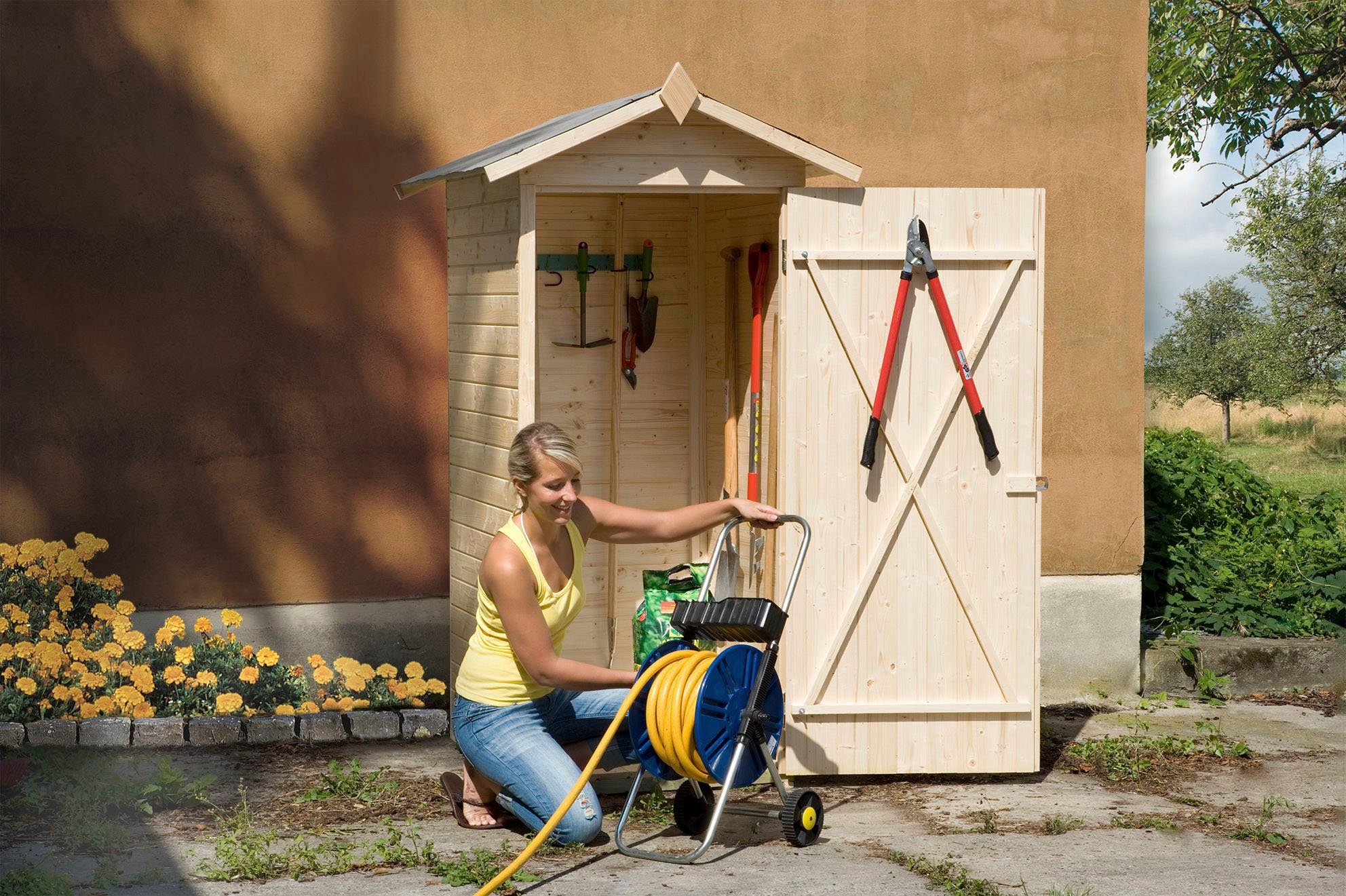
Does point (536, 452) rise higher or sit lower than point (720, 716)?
higher

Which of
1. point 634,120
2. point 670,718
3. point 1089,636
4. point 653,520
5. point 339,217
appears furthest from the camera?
point 1089,636

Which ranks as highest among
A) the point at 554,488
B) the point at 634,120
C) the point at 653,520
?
the point at 634,120

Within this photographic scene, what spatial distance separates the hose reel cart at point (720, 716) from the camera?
189 inches

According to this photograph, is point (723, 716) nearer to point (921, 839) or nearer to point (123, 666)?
point (921, 839)

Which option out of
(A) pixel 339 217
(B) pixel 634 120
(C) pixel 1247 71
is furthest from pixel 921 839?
(C) pixel 1247 71

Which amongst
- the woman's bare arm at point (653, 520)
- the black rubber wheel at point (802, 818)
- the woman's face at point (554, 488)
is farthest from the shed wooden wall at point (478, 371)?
the black rubber wheel at point (802, 818)

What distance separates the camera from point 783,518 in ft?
17.6

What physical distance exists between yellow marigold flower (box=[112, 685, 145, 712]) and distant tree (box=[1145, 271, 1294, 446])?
61.2 feet

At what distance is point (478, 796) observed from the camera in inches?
212

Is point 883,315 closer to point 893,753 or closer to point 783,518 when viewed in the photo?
point 783,518

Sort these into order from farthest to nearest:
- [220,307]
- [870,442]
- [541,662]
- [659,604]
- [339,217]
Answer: [339,217] < [220,307] < [659,604] < [870,442] < [541,662]

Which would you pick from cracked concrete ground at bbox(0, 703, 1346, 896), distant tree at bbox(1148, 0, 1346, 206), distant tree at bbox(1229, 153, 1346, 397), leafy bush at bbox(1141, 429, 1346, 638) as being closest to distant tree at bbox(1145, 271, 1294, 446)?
distant tree at bbox(1229, 153, 1346, 397)

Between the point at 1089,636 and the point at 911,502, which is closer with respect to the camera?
the point at 911,502

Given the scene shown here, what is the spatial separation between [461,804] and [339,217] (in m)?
3.19
